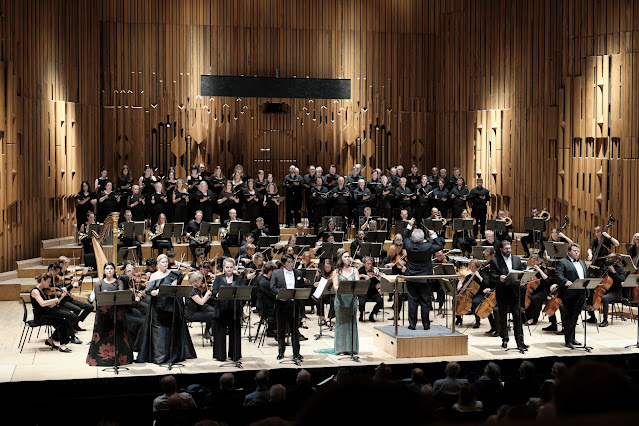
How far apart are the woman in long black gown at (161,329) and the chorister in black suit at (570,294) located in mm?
5025

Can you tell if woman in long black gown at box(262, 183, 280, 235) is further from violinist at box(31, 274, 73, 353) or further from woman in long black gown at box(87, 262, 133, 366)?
woman in long black gown at box(87, 262, 133, 366)

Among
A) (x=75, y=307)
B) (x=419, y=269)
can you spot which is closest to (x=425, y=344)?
(x=419, y=269)

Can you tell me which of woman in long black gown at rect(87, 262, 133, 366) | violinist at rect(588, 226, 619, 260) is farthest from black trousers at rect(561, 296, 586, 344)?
woman in long black gown at rect(87, 262, 133, 366)

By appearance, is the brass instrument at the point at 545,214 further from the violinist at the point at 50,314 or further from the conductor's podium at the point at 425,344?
the violinist at the point at 50,314

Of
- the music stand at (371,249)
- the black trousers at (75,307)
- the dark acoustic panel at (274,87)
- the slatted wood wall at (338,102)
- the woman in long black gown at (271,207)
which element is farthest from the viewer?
the dark acoustic panel at (274,87)

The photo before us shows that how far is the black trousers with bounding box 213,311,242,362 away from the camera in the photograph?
9727 mm

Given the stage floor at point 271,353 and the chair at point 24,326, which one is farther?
the chair at point 24,326

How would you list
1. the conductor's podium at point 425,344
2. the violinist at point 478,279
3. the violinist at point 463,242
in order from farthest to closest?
the violinist at point 463,242
the violinist at point 478,279
the conductor's podium at point 425,344

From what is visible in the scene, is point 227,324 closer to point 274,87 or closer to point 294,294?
point 294,294

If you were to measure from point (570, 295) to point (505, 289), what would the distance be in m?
0.87

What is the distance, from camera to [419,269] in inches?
407

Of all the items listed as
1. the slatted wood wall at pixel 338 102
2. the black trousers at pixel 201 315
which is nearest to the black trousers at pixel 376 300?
the black trousers at pixel 201 315

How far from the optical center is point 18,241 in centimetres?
1520

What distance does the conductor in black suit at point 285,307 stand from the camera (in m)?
9.81
